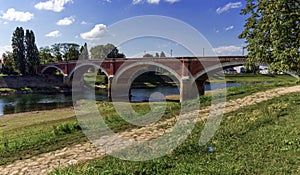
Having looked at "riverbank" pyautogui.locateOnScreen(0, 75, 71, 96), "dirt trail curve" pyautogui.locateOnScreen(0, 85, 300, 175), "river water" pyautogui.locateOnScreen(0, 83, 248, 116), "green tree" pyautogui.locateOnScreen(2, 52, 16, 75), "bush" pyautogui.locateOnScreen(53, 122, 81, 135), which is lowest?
"river water" pyautogui.locateOnScreen(0, 83, 248, 116)

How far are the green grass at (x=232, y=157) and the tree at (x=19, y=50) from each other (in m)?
62.8

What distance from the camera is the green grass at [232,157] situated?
4.84 metres

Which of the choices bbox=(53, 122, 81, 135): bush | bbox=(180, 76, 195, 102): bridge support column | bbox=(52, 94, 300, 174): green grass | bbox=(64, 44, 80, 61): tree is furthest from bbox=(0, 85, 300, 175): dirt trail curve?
bbox=(64, 44, 80, 61): tree

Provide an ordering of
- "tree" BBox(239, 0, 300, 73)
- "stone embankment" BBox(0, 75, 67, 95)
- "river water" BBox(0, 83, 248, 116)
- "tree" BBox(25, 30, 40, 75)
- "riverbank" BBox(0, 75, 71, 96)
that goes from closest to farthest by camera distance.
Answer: "tree" BBox(239, 0, 300, 73)
"river water" BBox(0, 83, 248, 116)
"riverbank" BBox(0, 75, 71, 96)
"stone embankment" BBox(0, 75, 67, 95)
"tree" BBox(25, 30, 40, 75)

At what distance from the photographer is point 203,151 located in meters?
6.06

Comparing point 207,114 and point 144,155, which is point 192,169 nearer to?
point 144,155

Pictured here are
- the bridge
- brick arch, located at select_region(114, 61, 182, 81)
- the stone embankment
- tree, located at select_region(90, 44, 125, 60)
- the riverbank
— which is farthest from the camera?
tree, located at select_region(90, 44, 125, 60)

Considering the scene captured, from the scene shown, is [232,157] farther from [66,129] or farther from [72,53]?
[72,53]

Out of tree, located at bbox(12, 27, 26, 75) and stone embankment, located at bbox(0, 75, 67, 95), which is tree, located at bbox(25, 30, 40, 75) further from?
stone embankment, located at bbox(0, 75, 67, 95)

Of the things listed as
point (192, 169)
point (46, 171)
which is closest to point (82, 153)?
point (46, 171)

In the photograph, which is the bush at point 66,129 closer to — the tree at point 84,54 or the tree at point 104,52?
the tree at point 84,54

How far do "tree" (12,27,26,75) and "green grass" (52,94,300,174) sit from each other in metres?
62.8

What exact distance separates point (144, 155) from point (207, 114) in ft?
18.0

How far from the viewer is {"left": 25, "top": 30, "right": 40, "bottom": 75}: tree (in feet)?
201
